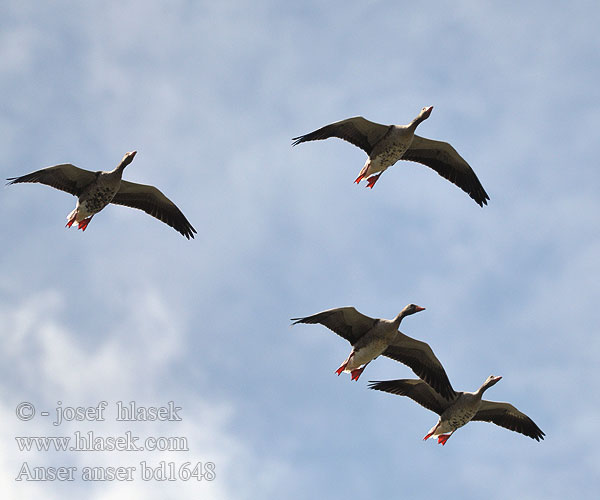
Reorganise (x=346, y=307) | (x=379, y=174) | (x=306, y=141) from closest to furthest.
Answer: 1. (x=346, y=307)
2. (x=306, y=141)
3. (x=379, y=174)

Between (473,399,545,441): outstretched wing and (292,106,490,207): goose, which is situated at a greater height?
(292,106,490,207): goose

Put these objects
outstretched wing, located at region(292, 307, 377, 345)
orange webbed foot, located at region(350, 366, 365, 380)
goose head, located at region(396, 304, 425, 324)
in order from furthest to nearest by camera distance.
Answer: orange webbed foot, located at region(350, 366, 365, 380) < goose head, located at region(396, 304, 425, 324) < outstretched wing, located at region(292, 307, 377, 345)

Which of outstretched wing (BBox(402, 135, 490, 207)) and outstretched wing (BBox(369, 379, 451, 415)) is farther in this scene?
outstretched wing (BBox(402, 135, 490, 207))

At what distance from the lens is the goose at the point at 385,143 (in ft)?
72.6

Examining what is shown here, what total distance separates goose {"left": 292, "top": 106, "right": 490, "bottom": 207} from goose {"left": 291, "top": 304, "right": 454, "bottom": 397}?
13.3 feet

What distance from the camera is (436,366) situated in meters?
21.8

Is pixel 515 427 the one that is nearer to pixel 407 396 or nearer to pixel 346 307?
pixel 407 396

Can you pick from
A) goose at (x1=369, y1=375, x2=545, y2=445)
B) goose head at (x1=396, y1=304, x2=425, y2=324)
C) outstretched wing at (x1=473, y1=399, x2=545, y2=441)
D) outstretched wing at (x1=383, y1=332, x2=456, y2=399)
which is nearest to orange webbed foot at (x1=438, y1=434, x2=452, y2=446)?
goose at (x1=369, y1=375, x2=545, y2=445)

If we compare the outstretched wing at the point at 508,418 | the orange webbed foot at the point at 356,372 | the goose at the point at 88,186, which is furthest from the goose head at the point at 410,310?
the goose at the point at 88,186

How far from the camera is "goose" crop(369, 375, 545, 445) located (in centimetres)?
2223

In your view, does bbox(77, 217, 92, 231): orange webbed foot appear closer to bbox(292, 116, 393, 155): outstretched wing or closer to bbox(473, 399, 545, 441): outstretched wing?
bbox(292, 116, 393, 155): outstretched wing

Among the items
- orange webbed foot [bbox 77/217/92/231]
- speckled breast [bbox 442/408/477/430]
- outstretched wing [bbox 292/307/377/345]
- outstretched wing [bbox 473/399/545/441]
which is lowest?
speckled breast [bbox 442/408/477/430]

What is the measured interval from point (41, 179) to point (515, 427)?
14.8 metres

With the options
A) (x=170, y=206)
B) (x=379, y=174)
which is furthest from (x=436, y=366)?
(x=170, y=206)
